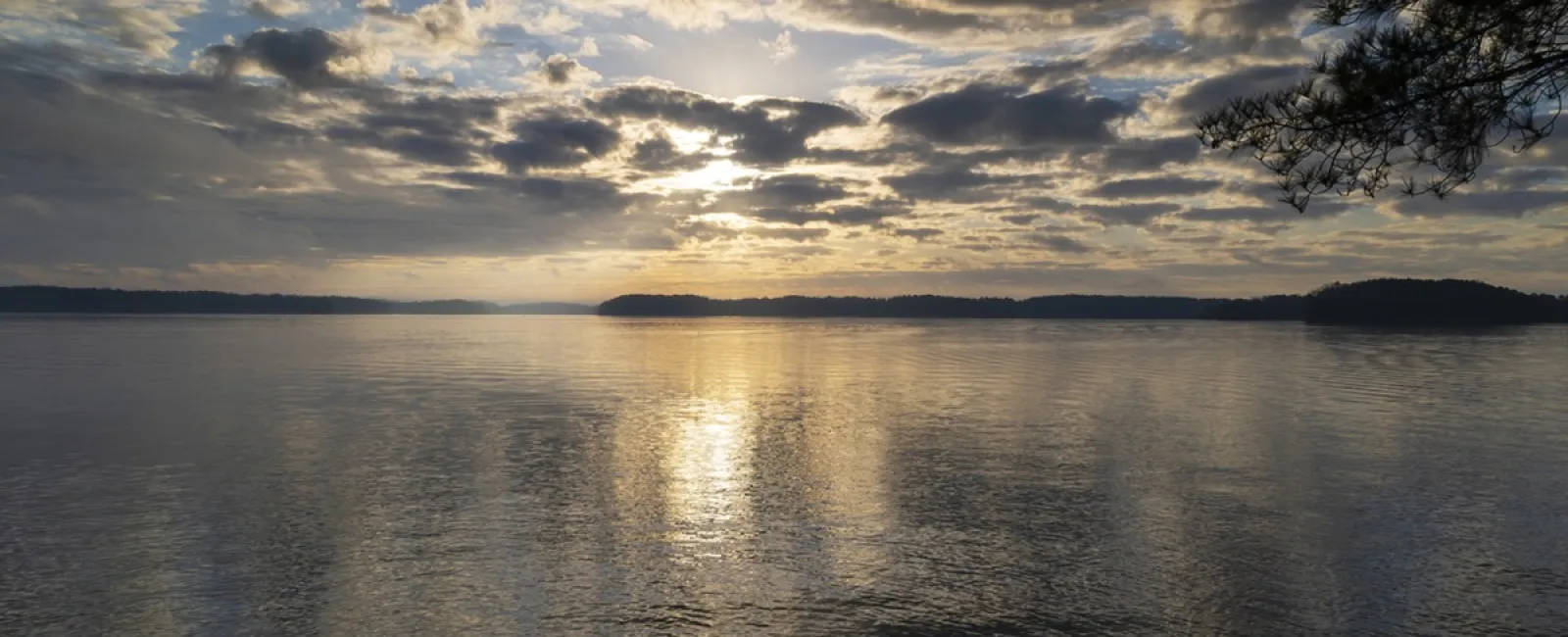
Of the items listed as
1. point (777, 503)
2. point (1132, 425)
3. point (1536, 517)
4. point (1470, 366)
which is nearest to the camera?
point (1536, 517)

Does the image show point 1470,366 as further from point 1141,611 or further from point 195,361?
point 195,361

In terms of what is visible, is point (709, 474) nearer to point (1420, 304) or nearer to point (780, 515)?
point (780, 515)

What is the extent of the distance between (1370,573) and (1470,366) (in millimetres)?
48130

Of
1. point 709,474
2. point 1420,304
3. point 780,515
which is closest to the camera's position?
point 780,515

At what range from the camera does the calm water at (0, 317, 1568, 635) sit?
10.0m

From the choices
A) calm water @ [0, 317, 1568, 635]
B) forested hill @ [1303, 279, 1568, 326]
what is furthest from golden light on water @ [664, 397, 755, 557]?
forested hill @ [1303, 279, 1568, 326]

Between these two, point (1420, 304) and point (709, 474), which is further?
point (1420, 304)

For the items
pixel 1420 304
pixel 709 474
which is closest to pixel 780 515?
pixel 709 474

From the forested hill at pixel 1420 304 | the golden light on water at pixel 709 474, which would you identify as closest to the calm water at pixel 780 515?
the golden light on water at pixel 709 474

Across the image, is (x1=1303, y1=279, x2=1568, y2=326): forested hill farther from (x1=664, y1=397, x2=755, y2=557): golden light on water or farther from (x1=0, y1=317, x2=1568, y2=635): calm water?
(x1=664, y1=397, x2=755, y2=557): golden light on water

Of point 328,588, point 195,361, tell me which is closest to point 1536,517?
point 328,588

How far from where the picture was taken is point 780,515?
47.5 ft

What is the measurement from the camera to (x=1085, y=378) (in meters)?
41.6

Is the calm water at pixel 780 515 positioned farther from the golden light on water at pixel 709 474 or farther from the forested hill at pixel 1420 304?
the forested hill at pixel 1420 304
